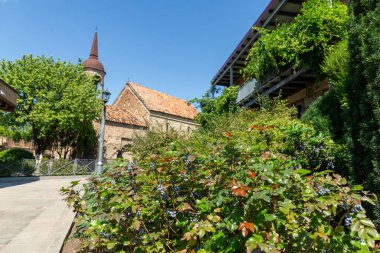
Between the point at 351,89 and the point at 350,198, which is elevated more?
the point at 351,89

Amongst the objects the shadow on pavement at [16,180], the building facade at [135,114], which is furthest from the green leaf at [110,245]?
the building facade at [135,114]

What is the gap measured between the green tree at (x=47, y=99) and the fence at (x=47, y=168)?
323 cm

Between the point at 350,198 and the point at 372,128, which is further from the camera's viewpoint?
the point at 372,128

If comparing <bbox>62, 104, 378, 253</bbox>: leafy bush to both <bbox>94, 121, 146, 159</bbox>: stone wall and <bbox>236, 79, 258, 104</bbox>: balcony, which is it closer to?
<bbox>236, 79, 258, 104</bbox>: balcony

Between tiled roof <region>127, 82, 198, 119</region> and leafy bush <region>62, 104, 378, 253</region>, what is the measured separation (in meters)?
28.1

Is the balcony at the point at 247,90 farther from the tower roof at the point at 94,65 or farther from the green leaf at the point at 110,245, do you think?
the tower roof at the point at 94,65

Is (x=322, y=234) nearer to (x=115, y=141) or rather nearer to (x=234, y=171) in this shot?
(x=234, y=171)

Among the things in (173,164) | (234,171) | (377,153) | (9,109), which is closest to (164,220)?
(173,164)

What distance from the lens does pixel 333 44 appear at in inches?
324

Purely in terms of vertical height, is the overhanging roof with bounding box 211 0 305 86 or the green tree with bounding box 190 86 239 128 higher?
the overhanging roof with bounding box 211 0 305 86

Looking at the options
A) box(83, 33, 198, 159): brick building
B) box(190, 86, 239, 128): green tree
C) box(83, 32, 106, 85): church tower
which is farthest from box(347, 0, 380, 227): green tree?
box(83, 32, 106, 85): church tower

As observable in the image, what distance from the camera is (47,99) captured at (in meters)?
22.9

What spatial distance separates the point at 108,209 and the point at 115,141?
2770 cm

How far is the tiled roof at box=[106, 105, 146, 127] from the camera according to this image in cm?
2920
